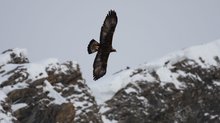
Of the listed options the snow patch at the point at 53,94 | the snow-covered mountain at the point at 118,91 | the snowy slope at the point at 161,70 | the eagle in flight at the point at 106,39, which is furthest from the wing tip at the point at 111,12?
the snowy slope at the point at 161,70

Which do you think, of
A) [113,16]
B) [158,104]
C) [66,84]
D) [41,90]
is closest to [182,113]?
[158,104]

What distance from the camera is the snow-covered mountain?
41656mm

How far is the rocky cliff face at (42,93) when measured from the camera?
40844mm

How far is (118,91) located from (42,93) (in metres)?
12.4

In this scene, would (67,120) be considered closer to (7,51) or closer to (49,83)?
(49,83)

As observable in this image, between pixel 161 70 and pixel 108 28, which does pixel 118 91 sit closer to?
pixel 161 70

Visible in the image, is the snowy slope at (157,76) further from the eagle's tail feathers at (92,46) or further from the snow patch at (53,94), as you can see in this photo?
the eagle's tail feathers at (92,46)

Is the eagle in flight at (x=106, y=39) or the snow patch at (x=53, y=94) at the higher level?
the snow patch at (x=53, y=94)

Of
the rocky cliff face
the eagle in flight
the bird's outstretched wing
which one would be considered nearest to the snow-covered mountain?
Result: the rocky cliff face

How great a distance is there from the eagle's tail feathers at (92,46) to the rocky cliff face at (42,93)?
732 inches

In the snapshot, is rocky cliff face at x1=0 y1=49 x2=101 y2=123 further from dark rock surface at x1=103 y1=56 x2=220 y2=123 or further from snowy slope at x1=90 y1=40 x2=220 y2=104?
snowy slope at x1=90 y1=40 x2=220 y2=104

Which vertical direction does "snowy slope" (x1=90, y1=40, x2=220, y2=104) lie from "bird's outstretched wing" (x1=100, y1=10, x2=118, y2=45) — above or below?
above

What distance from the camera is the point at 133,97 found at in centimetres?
5347

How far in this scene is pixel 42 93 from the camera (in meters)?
42.4
